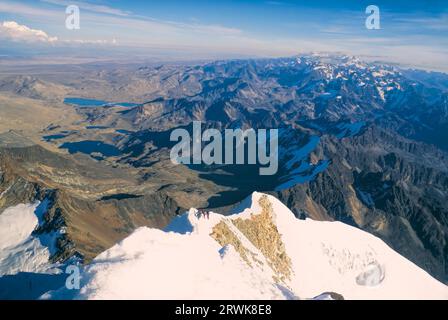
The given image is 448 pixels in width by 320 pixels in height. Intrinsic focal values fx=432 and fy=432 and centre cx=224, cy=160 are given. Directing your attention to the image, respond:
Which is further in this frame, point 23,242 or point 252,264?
point 23,242

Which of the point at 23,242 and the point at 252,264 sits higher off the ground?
the point at 252,264

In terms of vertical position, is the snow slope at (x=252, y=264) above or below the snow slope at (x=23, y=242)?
above
